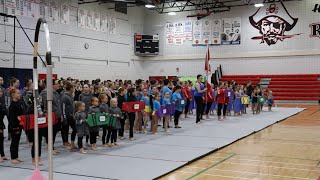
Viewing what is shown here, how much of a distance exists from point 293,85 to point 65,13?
15.0m

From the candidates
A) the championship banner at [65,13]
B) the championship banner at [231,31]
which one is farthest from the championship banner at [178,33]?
the championship banner at [65,13]

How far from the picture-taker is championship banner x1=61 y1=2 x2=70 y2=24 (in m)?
21.1

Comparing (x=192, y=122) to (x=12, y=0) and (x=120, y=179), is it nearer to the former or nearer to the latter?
(x=120, y=179)

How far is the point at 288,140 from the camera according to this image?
31.6 feet

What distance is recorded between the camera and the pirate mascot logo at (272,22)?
2475 centimetres

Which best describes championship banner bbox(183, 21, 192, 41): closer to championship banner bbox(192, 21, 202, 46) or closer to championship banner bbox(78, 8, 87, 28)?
championship banner bbox(192, 21, 202, 46)

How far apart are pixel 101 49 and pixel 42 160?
1796 centimetres

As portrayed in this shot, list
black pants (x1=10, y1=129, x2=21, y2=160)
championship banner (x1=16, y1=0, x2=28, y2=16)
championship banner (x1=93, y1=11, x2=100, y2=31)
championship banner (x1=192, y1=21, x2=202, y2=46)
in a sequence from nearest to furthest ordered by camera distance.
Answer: black pants (x1=10, y1=129, x2=21, y2=160), championship banner (x1=16, y1=0, x2=28, y2=16), championship banner (x1=93, y1=11, x2=100, y2=31), championship banner (x1=192, y1=21, x2=202, y2=46)

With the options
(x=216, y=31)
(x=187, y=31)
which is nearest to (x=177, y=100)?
(x=216, y=31)

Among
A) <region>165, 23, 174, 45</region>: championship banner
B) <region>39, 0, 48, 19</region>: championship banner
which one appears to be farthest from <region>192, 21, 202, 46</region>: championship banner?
<region>39, 0, 48, 19</region>: championship banner

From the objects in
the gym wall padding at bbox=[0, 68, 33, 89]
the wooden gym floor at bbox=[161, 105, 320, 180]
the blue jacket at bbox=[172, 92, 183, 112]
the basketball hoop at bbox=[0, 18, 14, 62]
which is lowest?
the wooden gym floor at bbox=[161, 105, 320, 180]

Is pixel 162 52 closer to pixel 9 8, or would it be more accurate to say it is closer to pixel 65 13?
pixel 65 13

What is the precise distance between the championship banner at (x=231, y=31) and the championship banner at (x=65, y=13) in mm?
11080

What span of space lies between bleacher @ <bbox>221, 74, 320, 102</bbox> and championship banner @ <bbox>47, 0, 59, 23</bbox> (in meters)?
13.4
